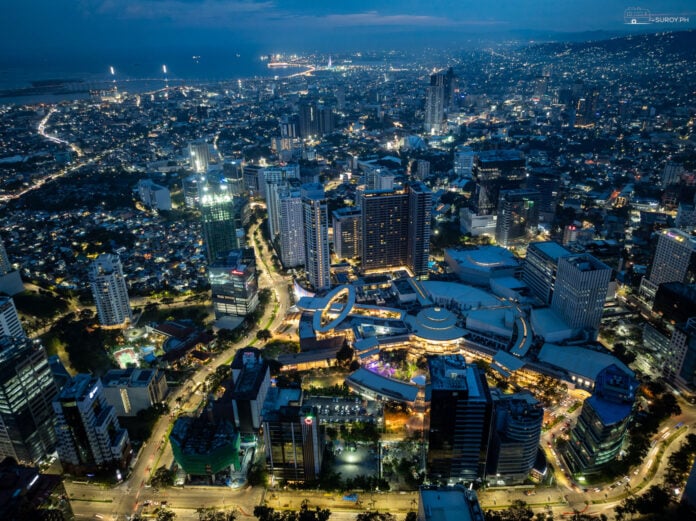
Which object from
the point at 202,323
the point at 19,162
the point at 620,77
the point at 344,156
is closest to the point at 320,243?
the point at 202,323

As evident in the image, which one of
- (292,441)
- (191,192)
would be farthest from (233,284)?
(191,192)

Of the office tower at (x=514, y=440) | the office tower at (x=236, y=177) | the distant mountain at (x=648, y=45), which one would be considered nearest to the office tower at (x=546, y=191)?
the office tower at (x=514, y=440)

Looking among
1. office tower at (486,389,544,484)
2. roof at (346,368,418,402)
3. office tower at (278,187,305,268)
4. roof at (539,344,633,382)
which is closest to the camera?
office tower at (486,389,544,484)

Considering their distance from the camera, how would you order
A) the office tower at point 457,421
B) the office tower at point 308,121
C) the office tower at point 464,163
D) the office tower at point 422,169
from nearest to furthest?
1. the office tower at point 457,421
2. the office tower at point 422,169
3. the office tower at point 464,163
4. the office tower at point 308,121

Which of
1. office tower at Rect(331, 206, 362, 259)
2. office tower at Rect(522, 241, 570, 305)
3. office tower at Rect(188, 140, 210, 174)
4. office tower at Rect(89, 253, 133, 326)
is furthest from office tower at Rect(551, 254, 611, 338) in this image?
office tower at Rect(188, 140, 210, 174)

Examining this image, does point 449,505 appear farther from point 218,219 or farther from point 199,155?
point 199,155

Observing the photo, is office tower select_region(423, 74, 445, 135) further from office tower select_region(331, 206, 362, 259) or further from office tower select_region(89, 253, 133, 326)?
office tower select_region(89, 253, 133, 326)

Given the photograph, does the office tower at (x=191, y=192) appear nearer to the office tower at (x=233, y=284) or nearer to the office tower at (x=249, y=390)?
the office tower at (x=233, y=284)

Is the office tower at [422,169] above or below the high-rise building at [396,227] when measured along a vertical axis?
below
